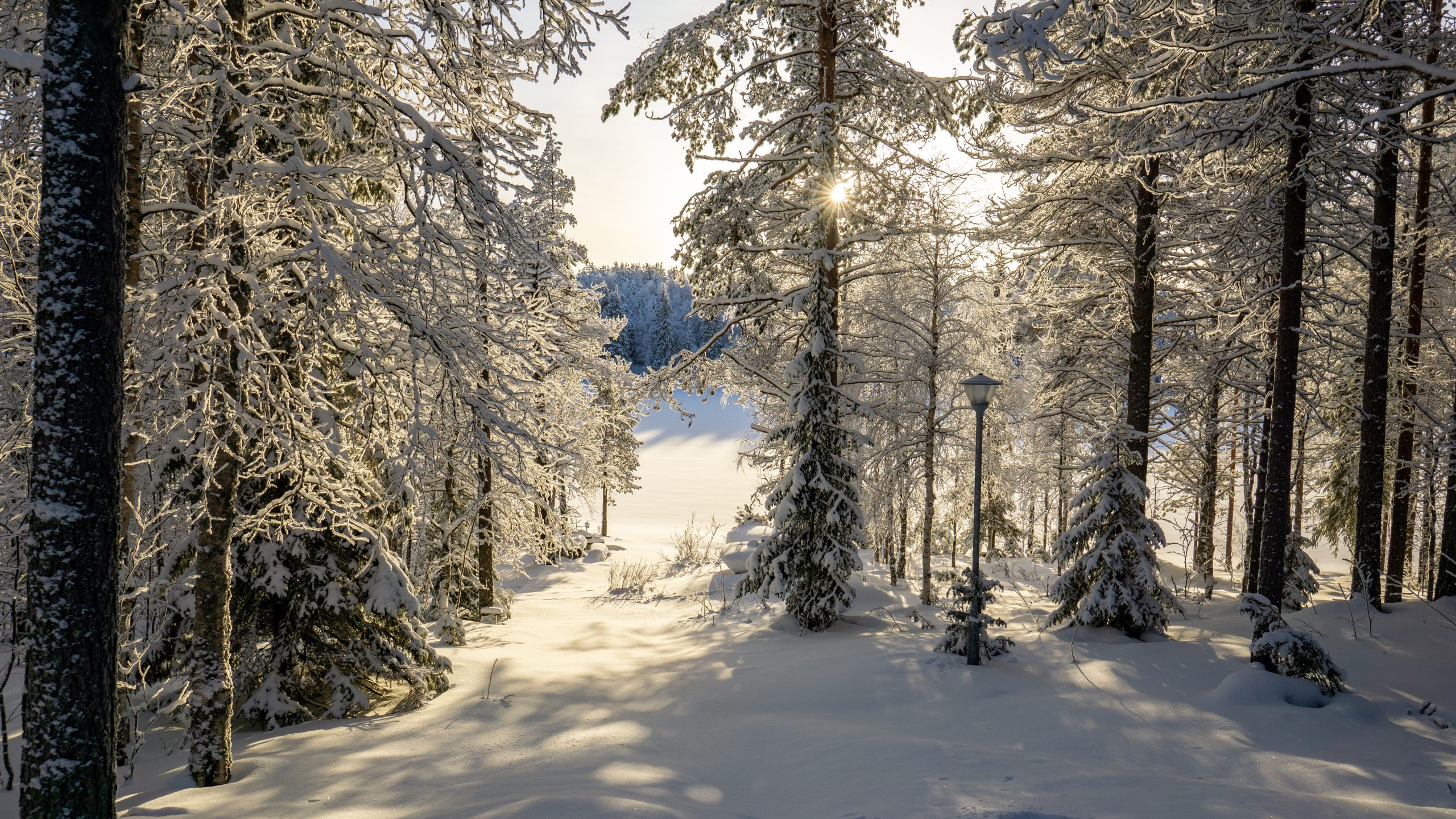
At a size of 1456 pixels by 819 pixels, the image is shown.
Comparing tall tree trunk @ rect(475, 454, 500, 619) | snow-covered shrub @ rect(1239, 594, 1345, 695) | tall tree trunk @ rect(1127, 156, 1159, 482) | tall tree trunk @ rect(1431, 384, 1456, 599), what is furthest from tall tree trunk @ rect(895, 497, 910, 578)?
tall tree trunk @ rect(475, 454, 500, 619)

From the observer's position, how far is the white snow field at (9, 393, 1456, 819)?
5027mm

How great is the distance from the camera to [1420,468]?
1080cm

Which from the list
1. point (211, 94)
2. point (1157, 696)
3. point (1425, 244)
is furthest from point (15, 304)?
point (1425, 244)

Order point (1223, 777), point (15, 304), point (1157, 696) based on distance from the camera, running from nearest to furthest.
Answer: point (15, 304), point (1223, 777), point (1157, 696)

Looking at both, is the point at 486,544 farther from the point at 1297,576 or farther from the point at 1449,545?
the point at 1449,545

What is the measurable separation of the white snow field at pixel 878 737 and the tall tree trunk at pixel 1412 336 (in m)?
1.78

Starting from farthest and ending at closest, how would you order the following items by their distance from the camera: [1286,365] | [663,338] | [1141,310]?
[663,338]
[1141,310]
[1286,365]

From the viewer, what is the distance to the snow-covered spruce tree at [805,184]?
35.3ft

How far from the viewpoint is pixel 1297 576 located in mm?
12234

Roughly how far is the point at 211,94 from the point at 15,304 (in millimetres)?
2068

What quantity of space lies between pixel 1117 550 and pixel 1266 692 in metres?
2.99

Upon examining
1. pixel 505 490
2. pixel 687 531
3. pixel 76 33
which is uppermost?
pixel 76 33

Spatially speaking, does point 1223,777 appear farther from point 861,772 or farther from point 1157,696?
point 861,772

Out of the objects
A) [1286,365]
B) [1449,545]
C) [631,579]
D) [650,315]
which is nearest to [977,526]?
[1286,365]
